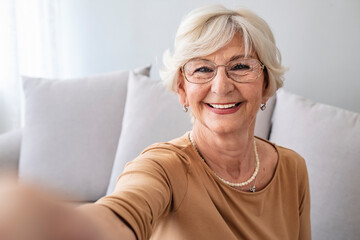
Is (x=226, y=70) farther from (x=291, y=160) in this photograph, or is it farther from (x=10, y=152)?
(x=10, y=152)

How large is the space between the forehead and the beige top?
26 centimetres

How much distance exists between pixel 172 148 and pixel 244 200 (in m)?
0.28

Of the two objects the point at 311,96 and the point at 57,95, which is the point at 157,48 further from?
the point at 311,96

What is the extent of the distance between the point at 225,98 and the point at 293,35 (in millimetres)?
1274

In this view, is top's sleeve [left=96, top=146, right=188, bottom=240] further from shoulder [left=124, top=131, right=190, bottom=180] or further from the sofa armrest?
the sofa armrest

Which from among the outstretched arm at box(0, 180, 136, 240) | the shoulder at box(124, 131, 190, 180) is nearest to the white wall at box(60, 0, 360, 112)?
the shoulder at box(124, 131, 190, 180)

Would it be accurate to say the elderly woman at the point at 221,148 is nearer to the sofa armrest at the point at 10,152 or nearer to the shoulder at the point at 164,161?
the shoulder at the point at 164,161

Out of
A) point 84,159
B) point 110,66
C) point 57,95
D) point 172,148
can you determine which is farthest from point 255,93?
point 110,66

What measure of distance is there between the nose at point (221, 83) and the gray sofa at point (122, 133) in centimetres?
70

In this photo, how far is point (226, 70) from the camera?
1.09 meters

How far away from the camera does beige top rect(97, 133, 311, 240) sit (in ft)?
2.53

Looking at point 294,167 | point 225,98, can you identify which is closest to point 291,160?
point 294,167

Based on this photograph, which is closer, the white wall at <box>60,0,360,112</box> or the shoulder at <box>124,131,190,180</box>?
the shoulder at <box>124,131,190,180</box>

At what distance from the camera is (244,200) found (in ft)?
3.80
